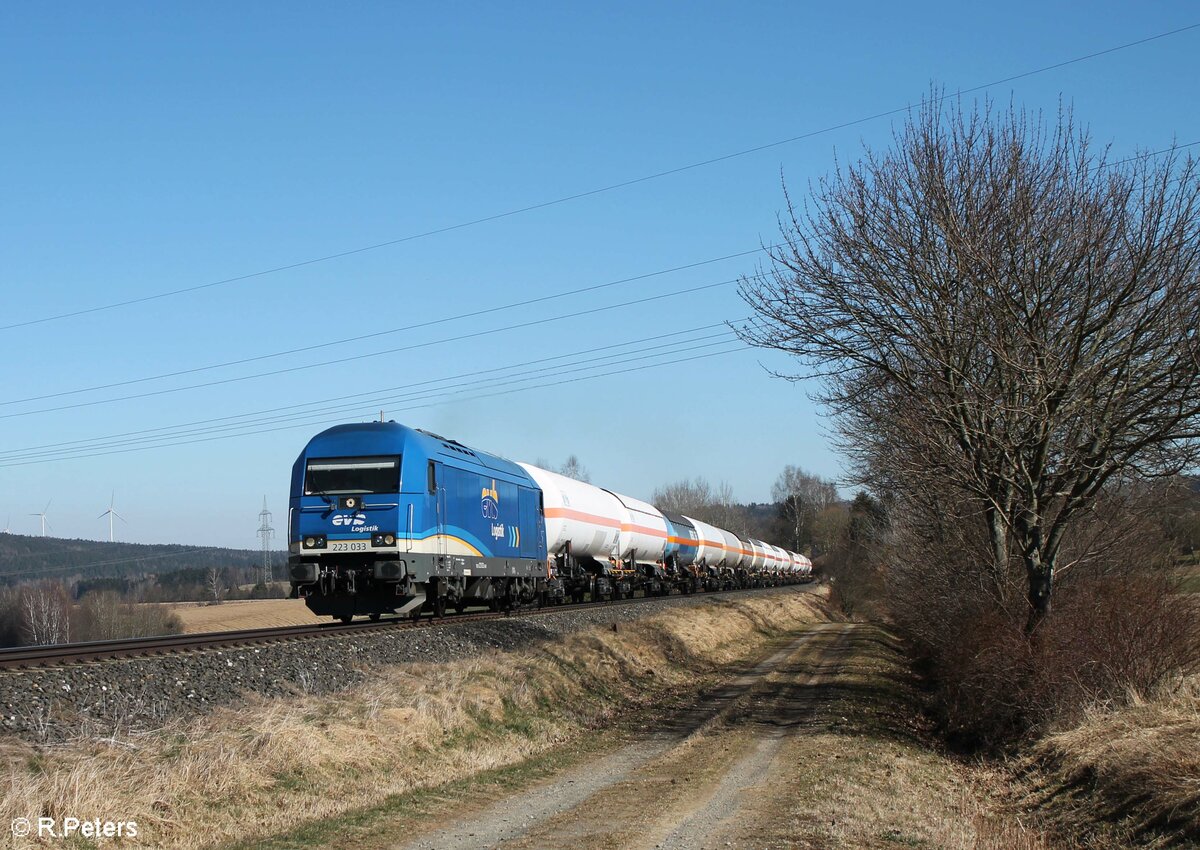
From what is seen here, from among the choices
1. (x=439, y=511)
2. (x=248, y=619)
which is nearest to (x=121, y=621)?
(x=248, y=619)

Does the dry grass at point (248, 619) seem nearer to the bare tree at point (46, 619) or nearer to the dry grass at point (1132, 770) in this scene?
the bare tree at point (46, 619)

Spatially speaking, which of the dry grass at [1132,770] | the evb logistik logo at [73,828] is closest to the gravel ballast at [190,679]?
the evb logistik logo at [73,828]

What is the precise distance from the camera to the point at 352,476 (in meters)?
20.9

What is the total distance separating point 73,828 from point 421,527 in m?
13.0

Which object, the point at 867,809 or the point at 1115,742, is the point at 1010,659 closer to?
the point at 1115,742

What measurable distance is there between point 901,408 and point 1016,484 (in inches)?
→ 86.7

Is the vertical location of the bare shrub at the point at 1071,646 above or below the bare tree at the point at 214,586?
below

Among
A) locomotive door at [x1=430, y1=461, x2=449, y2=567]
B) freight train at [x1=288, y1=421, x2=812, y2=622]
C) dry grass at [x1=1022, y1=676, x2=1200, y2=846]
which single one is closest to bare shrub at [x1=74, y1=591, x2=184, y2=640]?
freight train at [x1=288, y1=421, x2=812, y2=622]

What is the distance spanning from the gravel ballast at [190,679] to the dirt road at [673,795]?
3964 mm

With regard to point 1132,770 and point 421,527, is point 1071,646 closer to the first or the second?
point 1132,770

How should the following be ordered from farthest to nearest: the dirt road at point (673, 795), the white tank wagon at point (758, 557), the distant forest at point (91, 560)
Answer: the distant forest at point (91, 560), the white tank wagon at point (758, 557), the dirt road at point (673, 795)

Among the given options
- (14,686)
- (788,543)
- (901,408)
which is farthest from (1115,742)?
(788,543)

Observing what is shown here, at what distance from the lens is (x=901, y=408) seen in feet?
58.7

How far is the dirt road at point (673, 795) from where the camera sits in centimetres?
924
